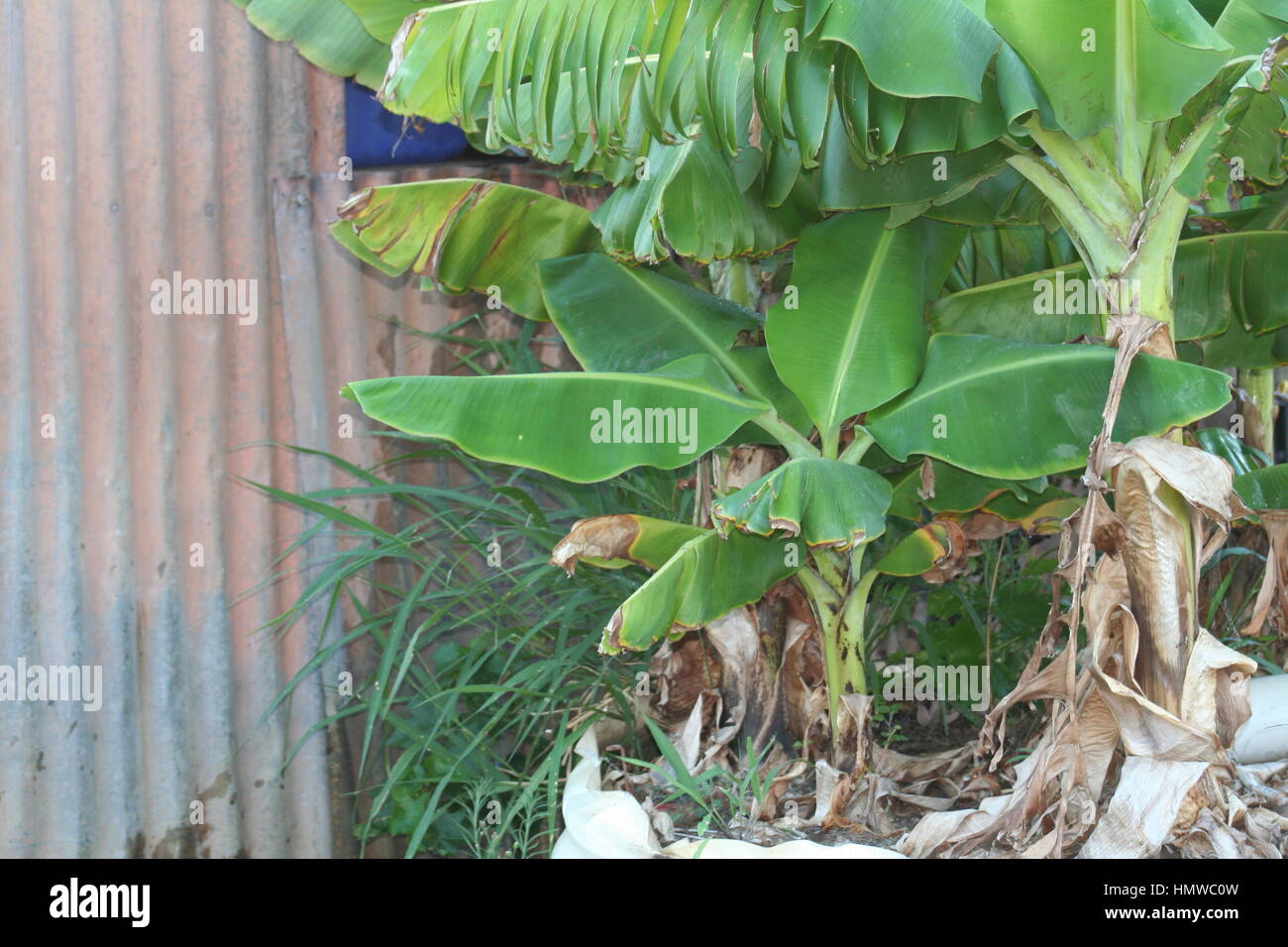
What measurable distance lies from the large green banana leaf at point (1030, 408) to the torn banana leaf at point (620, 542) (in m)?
0.53

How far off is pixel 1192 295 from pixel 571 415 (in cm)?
166

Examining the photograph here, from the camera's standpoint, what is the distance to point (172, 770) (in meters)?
3.06

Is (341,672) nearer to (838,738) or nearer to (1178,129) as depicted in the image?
(838,738)

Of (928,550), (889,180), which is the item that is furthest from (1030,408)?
(889,180)

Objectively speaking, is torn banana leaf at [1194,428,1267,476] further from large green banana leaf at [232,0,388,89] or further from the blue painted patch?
large green banana leaf at [232,0,388,89]

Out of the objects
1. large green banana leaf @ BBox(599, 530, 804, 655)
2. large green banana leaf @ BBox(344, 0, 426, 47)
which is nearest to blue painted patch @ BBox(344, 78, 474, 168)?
large green banana leaf @ BBox(344, 0, 426, 47)

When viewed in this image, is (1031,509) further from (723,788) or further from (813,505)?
(723,788)

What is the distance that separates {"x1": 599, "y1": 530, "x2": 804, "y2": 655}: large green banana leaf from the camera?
2221 millimetres

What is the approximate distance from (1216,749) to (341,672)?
7.45 ft

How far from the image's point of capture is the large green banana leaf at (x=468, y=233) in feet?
9.18

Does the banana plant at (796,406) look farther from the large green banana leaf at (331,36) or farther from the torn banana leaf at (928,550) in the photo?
the large green banana leaf at (331,36)

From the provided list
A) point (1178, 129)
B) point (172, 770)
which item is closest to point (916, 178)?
point (1178, 129)

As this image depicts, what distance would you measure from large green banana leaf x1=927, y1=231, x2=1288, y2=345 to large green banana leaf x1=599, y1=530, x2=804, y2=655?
0.90m

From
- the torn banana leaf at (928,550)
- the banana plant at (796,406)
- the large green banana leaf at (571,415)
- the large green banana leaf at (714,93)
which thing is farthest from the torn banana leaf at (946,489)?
the large green banana leaf at (714,93)
